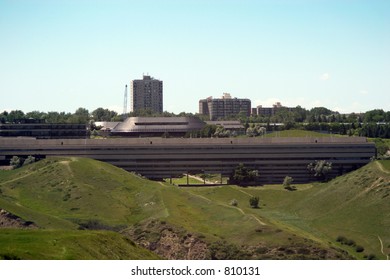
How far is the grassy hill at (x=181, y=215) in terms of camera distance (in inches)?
2628

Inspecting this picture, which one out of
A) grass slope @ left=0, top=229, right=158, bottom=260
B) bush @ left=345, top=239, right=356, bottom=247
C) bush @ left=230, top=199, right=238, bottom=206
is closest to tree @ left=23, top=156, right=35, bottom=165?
bush @ left=230, top=199, right=238, bottom=206

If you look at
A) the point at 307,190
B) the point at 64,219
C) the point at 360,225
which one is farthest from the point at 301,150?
the point at 64,219

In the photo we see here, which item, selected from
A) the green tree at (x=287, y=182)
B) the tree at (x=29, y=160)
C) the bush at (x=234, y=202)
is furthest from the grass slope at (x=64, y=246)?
the tree at (x=29, y=160)

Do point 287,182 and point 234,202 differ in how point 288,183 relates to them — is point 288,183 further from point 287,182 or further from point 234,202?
point 234,202

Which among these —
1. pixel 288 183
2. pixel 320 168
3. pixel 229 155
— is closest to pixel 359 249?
pixel 288 183

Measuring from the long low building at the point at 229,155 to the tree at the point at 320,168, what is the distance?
148 cm

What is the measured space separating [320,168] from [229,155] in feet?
62.9

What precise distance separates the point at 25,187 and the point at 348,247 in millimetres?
56191

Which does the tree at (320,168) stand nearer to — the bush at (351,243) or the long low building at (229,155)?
the long low building at (229,155)

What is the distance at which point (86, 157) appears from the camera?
15225 cm

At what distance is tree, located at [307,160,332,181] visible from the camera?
14775 centimetres

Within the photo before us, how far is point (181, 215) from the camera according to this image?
95.6 m

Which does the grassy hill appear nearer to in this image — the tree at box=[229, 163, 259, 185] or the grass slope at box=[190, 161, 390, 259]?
the grass slope at box=[190, 161, 390, 259]
